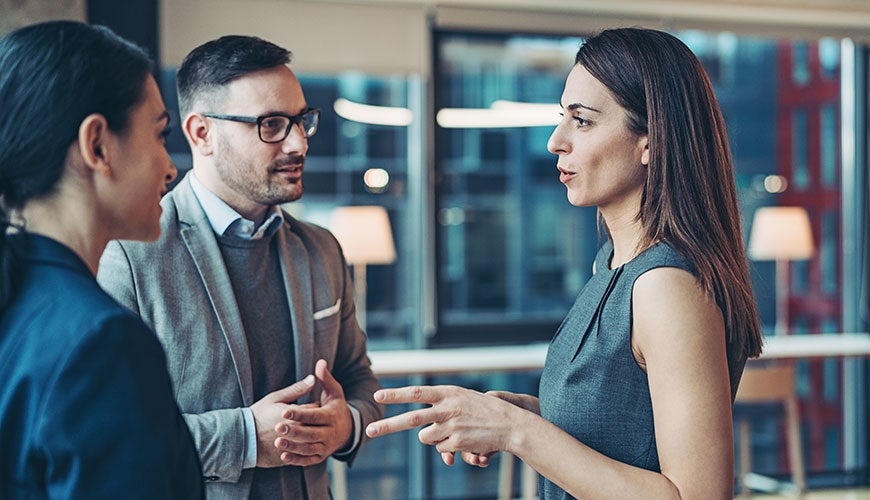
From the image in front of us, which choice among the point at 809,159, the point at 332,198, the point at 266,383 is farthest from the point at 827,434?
the point at 266,383

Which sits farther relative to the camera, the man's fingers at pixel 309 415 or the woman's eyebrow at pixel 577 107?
the man's fingers at pixel 309 415

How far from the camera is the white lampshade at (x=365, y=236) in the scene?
16.2 feet

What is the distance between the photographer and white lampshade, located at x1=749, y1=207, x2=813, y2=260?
18.1 feet

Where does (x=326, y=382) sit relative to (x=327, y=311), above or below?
below

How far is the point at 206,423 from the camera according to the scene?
1736 millimetres

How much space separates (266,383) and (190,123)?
1.92 ft

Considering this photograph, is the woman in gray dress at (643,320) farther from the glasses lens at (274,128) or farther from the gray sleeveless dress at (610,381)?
the glasses lens at (274,128)

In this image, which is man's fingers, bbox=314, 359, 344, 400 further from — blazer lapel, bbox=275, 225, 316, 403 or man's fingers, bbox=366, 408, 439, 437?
man's fingers, bbox=366, 408, 439, 437

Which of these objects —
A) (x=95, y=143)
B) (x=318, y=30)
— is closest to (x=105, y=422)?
(x=95, y=143)

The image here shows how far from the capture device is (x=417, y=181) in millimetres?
5359

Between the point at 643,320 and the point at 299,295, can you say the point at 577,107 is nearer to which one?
the point at 643,320

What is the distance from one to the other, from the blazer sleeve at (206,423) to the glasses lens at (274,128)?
1.26 ft

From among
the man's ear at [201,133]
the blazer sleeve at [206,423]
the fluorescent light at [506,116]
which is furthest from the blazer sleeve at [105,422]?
the fluorescent light at [506,116]

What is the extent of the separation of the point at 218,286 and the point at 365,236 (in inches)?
123
